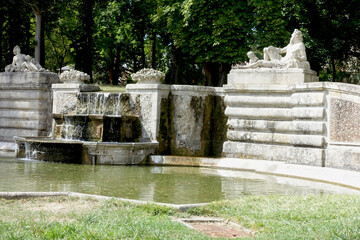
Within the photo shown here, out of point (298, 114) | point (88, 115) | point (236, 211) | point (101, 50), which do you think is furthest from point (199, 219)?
point (101, 50)

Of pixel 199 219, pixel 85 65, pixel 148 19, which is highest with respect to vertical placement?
pixel 148 19

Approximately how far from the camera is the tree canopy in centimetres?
2314

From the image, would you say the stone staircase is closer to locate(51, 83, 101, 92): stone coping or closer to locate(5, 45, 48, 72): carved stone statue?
locate(51, 83, 101, 92): stone coping

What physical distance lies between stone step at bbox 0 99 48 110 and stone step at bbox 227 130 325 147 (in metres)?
7.25

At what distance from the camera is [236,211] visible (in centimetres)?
690

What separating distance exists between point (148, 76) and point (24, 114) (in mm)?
5498

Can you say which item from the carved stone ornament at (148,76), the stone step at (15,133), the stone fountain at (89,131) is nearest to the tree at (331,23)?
the carved stone ornament at (148,76)

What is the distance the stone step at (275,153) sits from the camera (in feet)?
40.7

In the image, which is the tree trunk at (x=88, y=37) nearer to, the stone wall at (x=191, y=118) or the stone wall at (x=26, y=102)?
the stone wall at (x=26, y=102)

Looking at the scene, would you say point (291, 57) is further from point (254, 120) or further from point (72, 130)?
point (72, 130)

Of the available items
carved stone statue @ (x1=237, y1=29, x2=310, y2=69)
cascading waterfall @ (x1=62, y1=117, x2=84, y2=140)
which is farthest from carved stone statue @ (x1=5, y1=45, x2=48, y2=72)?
carved stone statue @ (x1=237, y1=29, x2=310, y2=69)

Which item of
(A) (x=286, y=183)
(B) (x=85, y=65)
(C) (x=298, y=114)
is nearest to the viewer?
(A) (x=286, y=183)

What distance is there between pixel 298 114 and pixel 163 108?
173 inches

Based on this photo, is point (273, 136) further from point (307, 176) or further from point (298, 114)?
point (307, 176)
